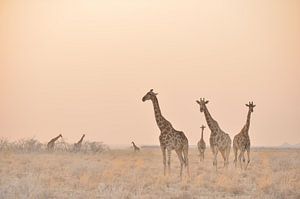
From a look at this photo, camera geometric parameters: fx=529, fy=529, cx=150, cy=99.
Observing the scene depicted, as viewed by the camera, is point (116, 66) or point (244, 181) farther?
point (116, 66)

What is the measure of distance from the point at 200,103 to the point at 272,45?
24.7 inches

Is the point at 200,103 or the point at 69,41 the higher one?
the point at 69,41

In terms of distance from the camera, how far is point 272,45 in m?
3.55

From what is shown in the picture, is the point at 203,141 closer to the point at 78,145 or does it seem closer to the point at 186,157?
the point at 186,157

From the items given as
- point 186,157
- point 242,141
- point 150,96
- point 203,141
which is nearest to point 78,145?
point 150,96

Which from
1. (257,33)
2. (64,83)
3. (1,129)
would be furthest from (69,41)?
(257,33)

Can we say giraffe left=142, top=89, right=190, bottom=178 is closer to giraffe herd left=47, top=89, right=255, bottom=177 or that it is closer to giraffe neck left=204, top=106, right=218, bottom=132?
giraffe herd left=47, top=89, right=255, bottom=177

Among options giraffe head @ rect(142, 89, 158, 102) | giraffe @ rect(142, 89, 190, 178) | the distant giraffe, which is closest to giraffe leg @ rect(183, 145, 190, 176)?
giraffe @ rect(142, 89, 190, 178)

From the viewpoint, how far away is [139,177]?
343cm

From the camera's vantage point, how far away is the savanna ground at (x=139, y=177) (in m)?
3.33

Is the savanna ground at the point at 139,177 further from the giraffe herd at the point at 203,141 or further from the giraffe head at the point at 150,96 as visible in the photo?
the giraffe head at the point at 150,96

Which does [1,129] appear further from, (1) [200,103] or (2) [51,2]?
(1) [200,103]

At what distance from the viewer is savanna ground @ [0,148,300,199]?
10.9 feet

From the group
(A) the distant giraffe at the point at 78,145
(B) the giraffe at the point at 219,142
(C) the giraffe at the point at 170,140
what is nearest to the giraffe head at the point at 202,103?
(B) the giraffe at the point at 219,142
